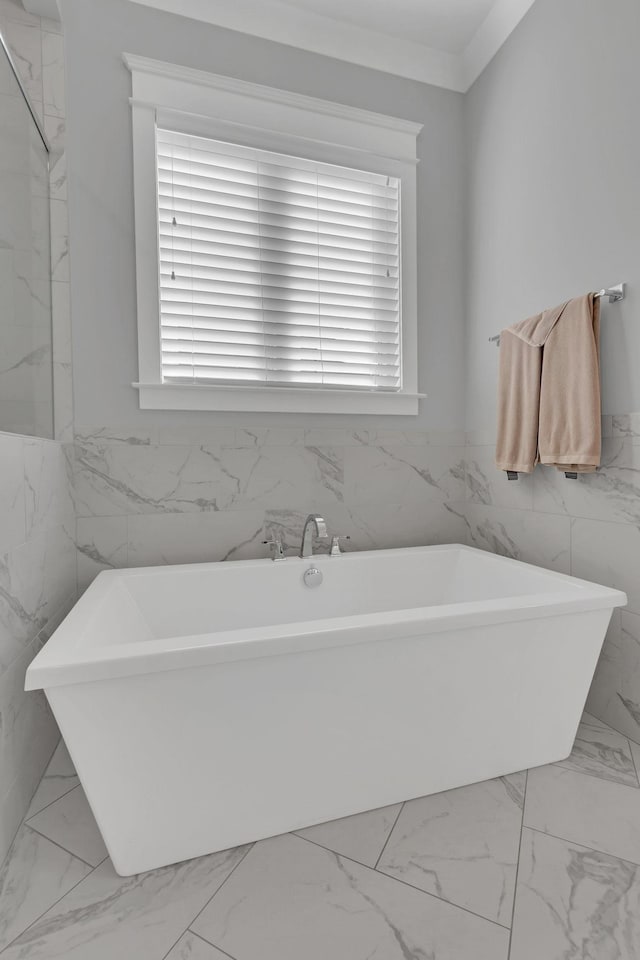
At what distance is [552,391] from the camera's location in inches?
72.1

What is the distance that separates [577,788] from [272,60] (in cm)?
294

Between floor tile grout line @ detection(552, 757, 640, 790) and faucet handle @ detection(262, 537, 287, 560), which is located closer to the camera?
floor tile grout line @ detection(552, 757, 640, 790)

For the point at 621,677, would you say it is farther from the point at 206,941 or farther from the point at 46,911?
the point at 46,911

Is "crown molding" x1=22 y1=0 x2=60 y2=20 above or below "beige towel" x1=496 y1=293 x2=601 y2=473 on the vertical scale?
above

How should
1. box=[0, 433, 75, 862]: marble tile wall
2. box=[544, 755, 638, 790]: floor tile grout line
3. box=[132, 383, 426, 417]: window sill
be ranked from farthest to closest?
box=[132, 383, 426, 417]: window sill, box=[544, 755, 638, 790]: floor tile grout line, box=[0, 433, 75, 862]: marble tile wall

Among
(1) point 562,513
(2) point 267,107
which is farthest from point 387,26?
(1) point 562,513

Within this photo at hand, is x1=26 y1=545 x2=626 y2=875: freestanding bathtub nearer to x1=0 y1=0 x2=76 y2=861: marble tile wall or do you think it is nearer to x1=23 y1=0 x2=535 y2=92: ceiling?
x1=0 y1=0 x2=76 y2=861: marble tile wall

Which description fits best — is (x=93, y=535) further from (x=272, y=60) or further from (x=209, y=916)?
(x=272, y=60)

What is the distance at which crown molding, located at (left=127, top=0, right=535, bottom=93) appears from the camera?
2.04 metres

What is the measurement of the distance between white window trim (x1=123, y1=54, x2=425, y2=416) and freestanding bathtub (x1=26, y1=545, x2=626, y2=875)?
89cm

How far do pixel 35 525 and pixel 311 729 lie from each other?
981 mm

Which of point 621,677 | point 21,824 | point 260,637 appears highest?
point 260,637

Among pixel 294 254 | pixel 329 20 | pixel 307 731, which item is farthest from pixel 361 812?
pixel 329 20

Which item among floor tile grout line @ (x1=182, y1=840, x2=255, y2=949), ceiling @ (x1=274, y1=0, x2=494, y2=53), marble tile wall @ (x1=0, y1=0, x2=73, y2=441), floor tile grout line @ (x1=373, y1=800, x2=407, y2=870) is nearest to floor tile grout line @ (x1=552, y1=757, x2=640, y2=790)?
floor tile grout line @ (x1=373, y1=800, x2=407, y2=870)
